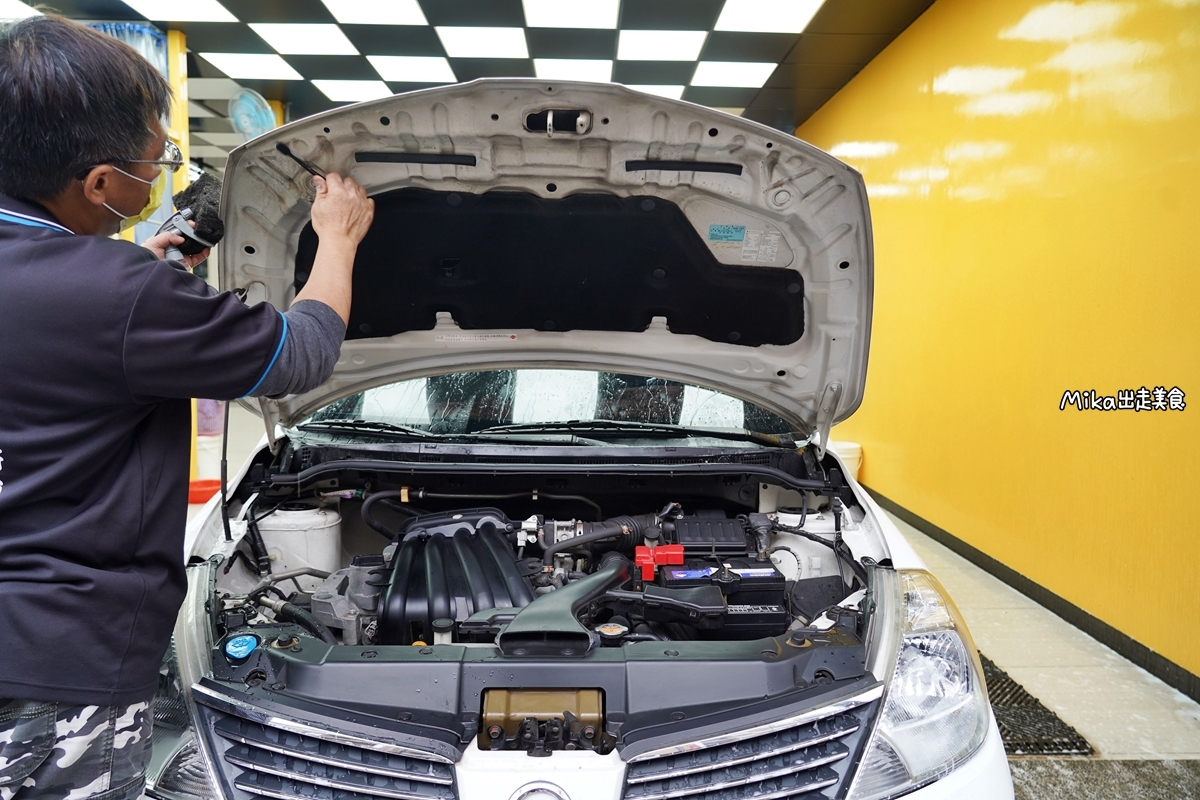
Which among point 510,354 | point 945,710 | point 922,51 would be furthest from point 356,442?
point 922,51

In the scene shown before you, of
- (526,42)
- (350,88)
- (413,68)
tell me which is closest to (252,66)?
(350,88)

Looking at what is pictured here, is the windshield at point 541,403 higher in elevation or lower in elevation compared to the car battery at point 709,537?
higher

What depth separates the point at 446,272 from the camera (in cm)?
194

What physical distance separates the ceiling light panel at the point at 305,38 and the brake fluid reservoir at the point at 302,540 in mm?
4807

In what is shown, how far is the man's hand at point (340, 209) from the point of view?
146 centimetres

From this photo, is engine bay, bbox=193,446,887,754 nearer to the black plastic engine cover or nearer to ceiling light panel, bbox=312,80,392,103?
the black plastic engine cover

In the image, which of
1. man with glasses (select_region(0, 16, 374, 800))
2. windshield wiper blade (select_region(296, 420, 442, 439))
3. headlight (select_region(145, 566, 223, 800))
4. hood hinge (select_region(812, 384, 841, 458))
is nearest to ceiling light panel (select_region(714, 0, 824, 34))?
hood hinge (select_region(812, 384, 841, 458))

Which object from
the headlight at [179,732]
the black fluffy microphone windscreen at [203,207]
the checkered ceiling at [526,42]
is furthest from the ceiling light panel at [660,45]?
the headlight at [179,732]

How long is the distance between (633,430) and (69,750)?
1.49 metres

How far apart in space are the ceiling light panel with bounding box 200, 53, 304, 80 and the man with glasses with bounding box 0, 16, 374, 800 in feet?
19.6

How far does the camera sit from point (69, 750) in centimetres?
96

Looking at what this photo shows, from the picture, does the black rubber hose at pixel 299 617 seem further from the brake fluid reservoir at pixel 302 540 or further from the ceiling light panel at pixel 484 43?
the ceiling light panel at pixel 484 43

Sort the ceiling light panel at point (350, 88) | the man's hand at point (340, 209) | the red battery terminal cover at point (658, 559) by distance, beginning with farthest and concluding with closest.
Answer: the ceiling light panel at point (350, 88) → the red battery terminal cover at point (658, 559) → the man's hand at point (340, 209)

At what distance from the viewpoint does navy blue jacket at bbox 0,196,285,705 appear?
0.90m
